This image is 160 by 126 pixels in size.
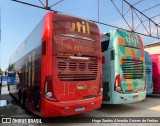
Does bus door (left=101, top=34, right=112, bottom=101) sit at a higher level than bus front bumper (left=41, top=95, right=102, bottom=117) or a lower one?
higher

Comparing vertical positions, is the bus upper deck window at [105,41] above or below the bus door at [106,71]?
above

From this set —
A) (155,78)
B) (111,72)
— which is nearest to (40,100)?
(111,72)

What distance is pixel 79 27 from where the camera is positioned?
6500 millimetres

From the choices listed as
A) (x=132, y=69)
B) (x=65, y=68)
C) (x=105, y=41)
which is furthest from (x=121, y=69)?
(x=65, y=68)

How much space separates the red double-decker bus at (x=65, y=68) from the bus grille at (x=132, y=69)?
1.56 metres

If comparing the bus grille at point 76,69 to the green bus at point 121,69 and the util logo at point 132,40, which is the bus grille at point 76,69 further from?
the util logo at point 132,40

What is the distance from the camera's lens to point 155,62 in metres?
12.6

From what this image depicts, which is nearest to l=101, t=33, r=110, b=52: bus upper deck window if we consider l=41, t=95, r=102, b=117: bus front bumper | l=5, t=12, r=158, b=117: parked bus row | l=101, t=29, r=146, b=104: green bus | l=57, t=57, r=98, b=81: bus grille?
l=101, t=29, r=146, b=104: green bus

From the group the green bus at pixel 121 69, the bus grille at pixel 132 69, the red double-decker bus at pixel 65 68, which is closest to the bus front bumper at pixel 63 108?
the red double-decker bus at pixel 65 68

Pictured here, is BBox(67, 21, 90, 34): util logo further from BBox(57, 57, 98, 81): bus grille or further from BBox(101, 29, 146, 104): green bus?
BBox(101, 29, 146, 104): green bus

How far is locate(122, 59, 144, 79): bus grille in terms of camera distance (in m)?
7.98

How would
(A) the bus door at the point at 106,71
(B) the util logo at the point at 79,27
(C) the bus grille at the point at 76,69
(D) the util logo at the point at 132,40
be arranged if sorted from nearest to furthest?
1. (C) the bus grille at the point at 76,69
2. (B) the util logo at the point at 79,27
3. (A) the bus door at the point at 106,71
4. (D) the util logo at the point at 132,40

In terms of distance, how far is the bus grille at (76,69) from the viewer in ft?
19.2

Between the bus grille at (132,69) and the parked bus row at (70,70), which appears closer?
the parked bus row at (70,70)
